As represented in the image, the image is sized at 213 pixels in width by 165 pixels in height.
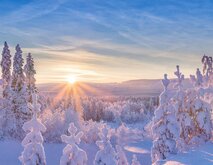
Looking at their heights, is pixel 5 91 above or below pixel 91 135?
above

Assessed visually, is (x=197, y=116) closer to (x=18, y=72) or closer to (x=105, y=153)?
(x=105, y=153)

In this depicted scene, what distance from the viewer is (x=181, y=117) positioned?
2630cm

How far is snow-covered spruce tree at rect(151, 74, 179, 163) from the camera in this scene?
23266mm

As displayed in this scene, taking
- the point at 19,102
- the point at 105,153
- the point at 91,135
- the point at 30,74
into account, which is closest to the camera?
the point at 105,153

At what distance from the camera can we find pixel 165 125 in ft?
76.8

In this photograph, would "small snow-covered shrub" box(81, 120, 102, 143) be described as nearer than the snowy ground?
No

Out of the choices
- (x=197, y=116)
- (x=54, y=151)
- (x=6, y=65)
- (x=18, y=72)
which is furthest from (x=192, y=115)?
(x=6, y=65)

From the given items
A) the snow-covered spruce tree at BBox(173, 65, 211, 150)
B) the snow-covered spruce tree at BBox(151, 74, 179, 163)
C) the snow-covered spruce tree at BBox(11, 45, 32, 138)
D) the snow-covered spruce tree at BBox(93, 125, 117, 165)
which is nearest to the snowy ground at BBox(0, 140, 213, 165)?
the snow-covered spruce tree at BBox(11, 45, 32, 138)

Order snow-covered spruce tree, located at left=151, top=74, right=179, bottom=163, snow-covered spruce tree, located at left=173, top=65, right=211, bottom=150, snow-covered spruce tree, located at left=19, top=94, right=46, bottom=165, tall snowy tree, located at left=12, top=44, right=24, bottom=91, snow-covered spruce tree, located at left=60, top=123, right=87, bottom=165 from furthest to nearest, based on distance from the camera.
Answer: tall snowy tree, located at left=12, top=44, right=24, bottom=91 → snow-covered spruce tree, located at left=173, top=65, right=211, bottom=150 → snow-covered spruce tree, located at left=151, top=74, right=179, bottom=163 → snow-covered spruce tree, located at left=19, top=94, right=46, bottom=165 → snow-covered spruce tree, located at left=60, top=123, right=87, bottom=165

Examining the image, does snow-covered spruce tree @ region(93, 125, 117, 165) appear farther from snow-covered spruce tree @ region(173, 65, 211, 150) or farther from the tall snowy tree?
the tall snowy tree

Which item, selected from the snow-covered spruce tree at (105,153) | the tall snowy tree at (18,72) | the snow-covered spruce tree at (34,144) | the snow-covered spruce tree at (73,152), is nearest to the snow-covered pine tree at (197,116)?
the snow-covered spruce tree at (105,153)

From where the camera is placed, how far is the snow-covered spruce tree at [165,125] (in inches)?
916

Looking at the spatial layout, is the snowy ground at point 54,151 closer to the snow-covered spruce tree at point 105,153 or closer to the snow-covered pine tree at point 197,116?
the snow-covered pine tree at point 197,116

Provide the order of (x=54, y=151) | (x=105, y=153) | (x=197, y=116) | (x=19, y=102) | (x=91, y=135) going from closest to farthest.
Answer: (x=105, y=153) → (x=197, y=116) → (x=54, y=151) → (x=91, y=135) → (x=19, y=102)
